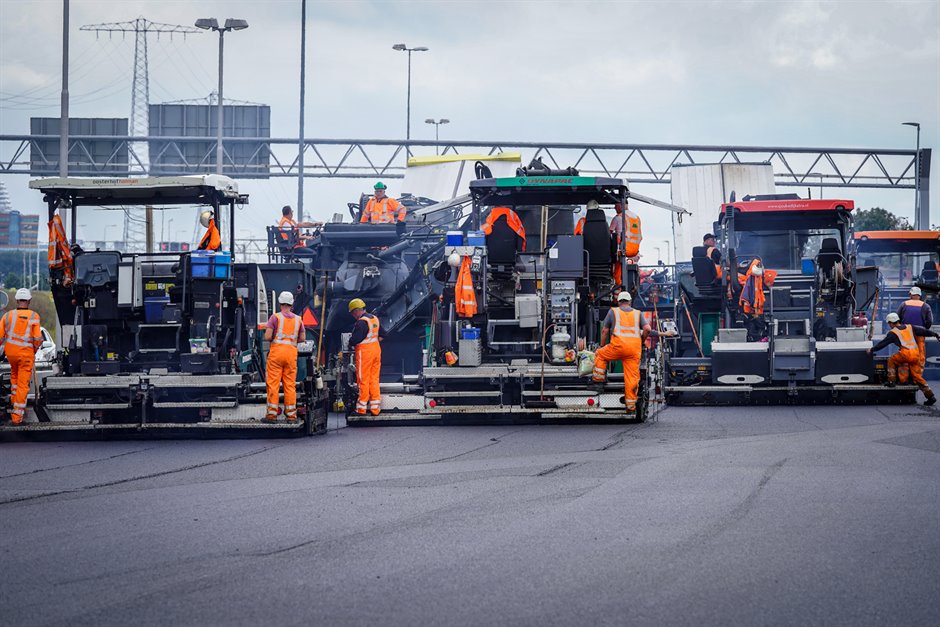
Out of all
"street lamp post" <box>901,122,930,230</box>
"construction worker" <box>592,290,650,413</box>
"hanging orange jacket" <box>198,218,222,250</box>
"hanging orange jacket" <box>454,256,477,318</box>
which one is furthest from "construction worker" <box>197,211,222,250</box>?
"street lamp post" <box>901,122,930,230</box>

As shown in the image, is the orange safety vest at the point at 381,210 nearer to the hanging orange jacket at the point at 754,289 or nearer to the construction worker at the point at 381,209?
the construction worker at the point at 381,209

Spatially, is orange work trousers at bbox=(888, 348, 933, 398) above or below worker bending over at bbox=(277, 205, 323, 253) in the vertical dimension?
below

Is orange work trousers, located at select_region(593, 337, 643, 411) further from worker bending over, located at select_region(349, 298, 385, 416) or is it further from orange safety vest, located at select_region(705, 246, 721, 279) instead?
orange safety vest, located at select_region(705, 246, 721, 279)

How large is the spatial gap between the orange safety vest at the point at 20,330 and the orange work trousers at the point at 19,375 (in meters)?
0.05

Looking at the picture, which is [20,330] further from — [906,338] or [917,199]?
[917,199]

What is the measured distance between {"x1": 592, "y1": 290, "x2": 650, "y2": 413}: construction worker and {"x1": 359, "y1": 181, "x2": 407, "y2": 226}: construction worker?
6590 millimetres

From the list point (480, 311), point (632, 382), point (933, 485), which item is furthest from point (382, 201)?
point (933, 485)

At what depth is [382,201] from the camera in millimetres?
21953

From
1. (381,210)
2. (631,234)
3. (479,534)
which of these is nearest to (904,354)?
(631,234)

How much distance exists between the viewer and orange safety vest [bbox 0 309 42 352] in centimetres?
1472

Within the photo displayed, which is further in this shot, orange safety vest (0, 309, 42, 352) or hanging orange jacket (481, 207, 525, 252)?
hanging orange jacket (481, 207, 525, 252)

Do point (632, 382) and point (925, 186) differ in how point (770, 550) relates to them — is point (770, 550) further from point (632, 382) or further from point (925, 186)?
point (925, 186)

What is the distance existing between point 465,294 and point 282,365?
8.13ft

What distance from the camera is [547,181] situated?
53.7ft
